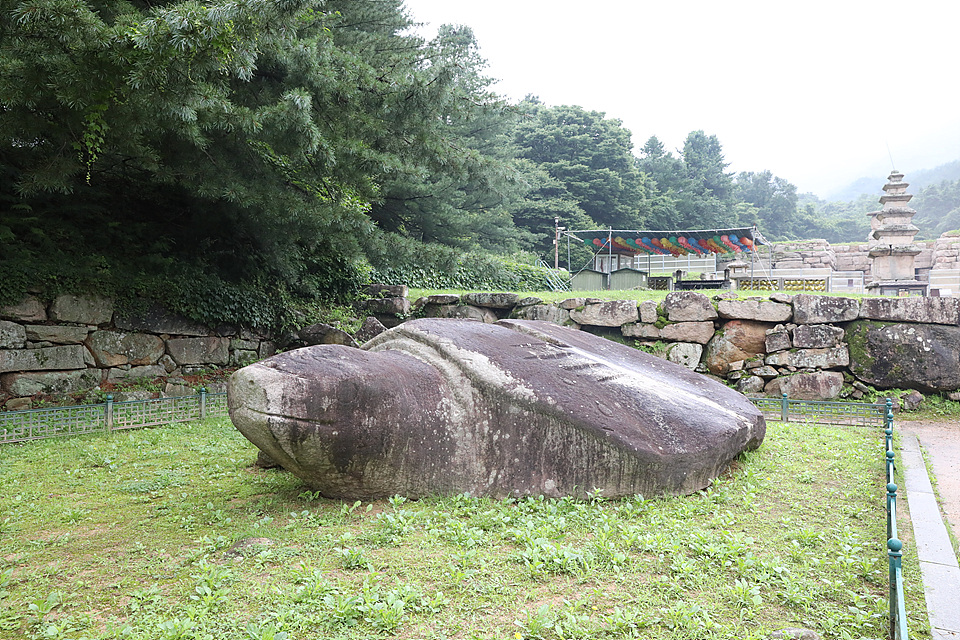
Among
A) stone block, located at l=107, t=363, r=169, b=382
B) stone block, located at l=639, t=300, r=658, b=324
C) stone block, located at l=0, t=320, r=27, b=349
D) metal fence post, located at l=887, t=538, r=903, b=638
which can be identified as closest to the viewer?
metal fence post, located at l=887, t=538, r=903, b=638

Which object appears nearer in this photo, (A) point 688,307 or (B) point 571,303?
(A) point 688,307

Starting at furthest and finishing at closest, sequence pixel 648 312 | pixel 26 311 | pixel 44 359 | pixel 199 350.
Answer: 1. pixel 648 312
2. pixel 199 350
3. pixel 44 359
4. pixel 26 311

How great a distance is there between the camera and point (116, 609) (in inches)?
107

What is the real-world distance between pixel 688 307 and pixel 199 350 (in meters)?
7.81

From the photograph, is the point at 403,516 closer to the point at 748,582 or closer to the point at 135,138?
the point at 748,582

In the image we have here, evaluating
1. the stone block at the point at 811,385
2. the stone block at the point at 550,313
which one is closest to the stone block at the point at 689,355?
the stone block at the point at 811,385

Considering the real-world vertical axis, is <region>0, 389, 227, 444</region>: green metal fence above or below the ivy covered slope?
below

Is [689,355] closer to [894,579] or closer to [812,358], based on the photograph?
[812,358]

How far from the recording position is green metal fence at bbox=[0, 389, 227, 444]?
644cm

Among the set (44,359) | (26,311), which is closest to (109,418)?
(44,359)

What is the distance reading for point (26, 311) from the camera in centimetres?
722

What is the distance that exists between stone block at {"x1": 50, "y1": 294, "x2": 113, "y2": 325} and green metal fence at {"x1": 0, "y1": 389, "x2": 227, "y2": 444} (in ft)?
4.05

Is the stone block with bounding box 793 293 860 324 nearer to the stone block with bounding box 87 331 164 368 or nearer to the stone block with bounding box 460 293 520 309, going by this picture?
the stone block with bounding box 460 293 520 309

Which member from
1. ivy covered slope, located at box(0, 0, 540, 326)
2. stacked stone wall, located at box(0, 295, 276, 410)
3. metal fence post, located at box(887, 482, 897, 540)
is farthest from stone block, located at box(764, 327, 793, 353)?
stacked stone wall, located at box(0, 295, 276, 410)
